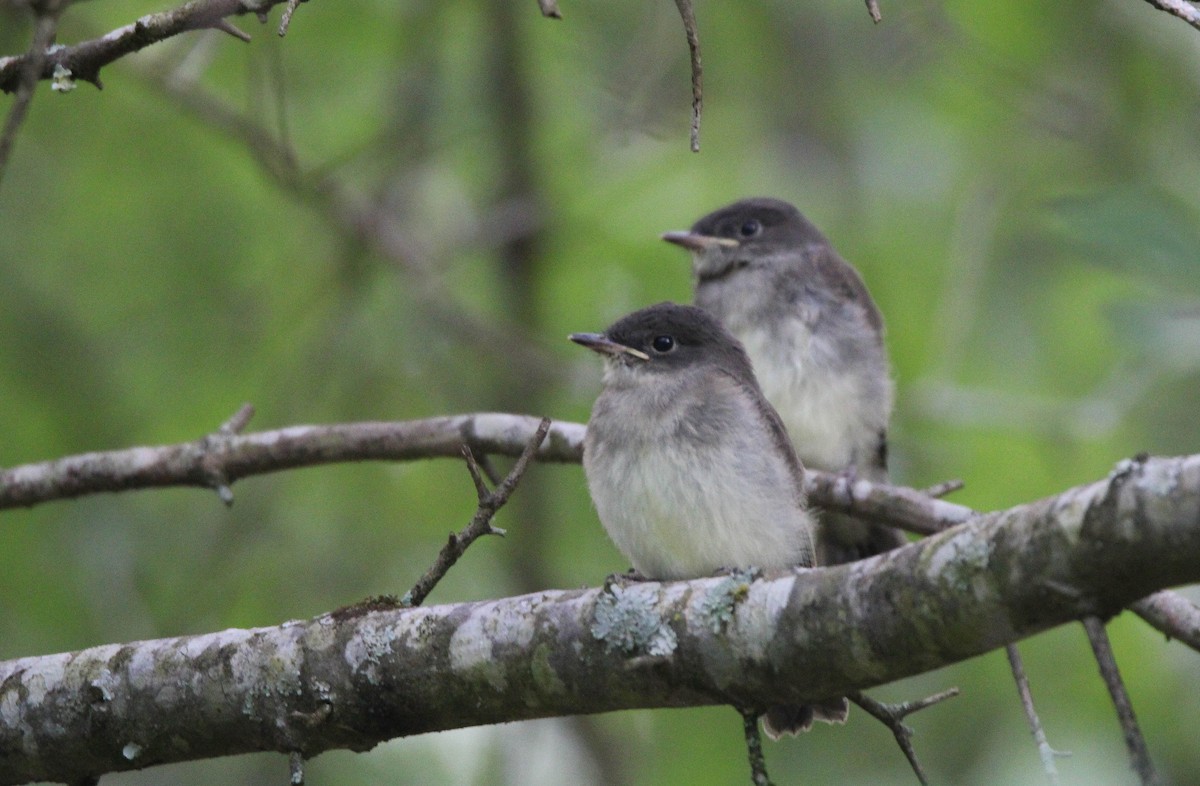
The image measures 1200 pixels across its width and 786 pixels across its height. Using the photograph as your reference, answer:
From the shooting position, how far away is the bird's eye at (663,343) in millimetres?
5133

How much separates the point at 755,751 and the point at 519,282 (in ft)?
16.7

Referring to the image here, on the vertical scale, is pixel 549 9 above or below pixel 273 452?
above

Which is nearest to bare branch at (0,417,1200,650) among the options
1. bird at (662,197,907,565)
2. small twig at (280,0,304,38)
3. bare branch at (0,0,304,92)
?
bird at (662,197,907,565)

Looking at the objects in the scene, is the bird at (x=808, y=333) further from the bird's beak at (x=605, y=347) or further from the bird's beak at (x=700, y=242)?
the bird's beak at (x=605, y=347)

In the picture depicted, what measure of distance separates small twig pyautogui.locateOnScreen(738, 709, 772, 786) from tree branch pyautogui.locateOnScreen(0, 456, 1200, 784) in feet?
0.15

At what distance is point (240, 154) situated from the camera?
772 centimetres

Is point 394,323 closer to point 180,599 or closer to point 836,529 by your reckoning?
point 180,599

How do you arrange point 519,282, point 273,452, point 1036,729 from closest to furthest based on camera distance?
1. point 1036,729
2. point 273,452
3. point 519,282

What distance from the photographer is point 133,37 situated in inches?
118

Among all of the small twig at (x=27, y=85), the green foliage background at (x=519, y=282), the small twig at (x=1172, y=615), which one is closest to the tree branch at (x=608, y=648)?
the small twig at (x=1172, y=615)

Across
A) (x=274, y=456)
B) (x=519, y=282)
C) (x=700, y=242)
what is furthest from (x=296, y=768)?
(x=519, y=282)

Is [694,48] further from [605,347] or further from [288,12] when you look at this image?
[605,347]

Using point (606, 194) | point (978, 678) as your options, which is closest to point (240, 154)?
point (606, 194)

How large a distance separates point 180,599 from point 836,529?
9.75 ft
